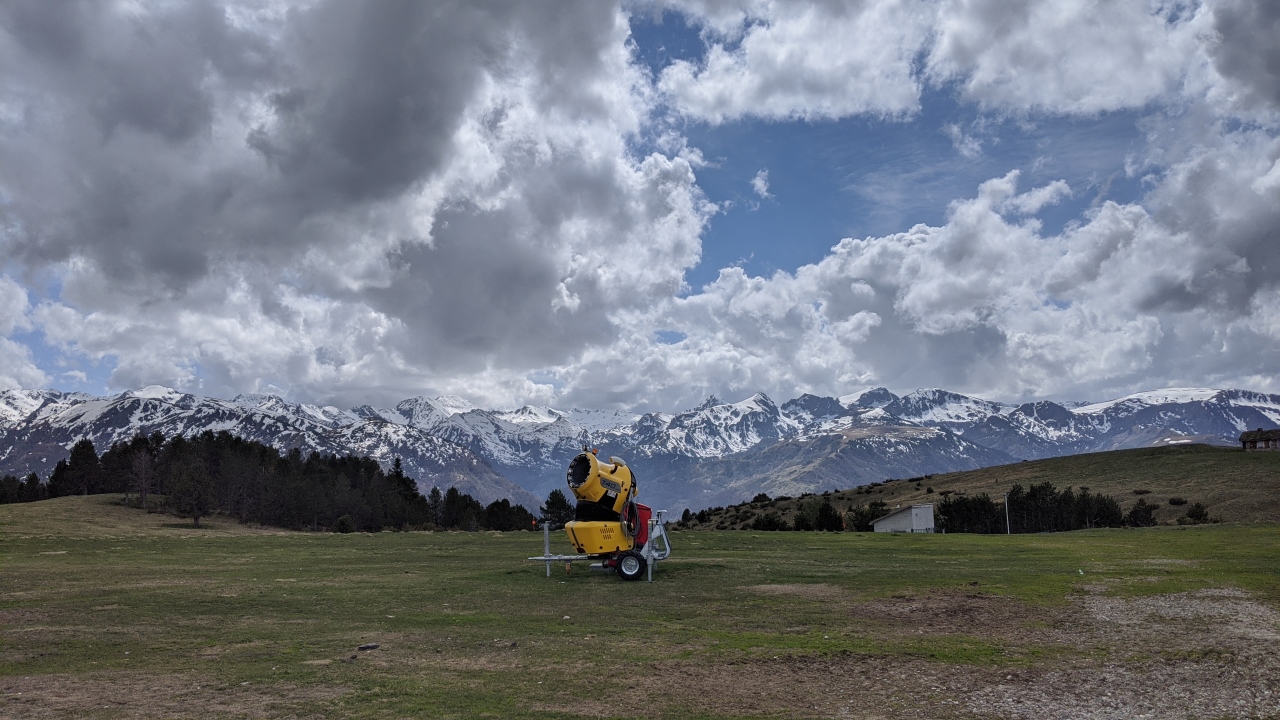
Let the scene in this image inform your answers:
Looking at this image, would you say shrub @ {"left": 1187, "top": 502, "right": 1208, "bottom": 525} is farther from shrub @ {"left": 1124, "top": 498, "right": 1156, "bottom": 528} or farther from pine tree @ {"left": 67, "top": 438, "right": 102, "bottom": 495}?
pine tree @ {"left": 67, "top": 438, "right": 102, "bottom": 495}

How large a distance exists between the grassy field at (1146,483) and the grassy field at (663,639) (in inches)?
2098

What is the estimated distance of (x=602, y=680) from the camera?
516 inches

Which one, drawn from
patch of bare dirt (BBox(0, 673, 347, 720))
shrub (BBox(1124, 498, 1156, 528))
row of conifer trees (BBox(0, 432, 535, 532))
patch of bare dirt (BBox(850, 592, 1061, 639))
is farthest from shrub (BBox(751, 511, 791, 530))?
patch of bare dirt (BBox(0, 673, 347, 720))

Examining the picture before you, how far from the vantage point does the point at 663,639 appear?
16953mm

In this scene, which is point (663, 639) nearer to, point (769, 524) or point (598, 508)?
point (598, 508)

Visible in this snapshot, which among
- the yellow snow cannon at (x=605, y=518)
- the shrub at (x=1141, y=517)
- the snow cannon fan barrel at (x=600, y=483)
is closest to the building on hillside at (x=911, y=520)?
the shrub at (x=1141, y=517)

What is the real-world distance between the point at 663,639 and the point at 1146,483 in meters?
102

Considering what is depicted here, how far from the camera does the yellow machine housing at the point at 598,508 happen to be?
29516 mm

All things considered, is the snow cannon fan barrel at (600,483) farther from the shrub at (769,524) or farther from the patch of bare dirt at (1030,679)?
the shrub at (769,524)

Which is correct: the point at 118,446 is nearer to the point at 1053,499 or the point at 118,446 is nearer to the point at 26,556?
the point at 26,556

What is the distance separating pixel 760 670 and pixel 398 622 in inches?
388

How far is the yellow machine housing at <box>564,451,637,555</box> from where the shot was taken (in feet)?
96.8

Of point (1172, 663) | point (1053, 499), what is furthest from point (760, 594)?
point (1053, 499)

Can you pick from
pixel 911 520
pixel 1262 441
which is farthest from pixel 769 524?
pixel 1262 441
